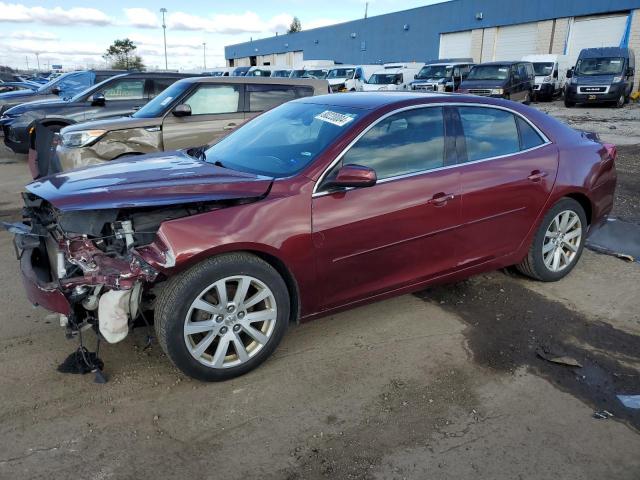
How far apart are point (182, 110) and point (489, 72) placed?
17.1m

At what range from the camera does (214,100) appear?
305 inches

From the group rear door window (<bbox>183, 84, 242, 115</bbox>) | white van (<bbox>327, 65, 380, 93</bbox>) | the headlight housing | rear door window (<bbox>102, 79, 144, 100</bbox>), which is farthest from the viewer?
white van (<bbox>327, 65, 380, 93</bbox>)

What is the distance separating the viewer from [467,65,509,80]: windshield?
67.4ft

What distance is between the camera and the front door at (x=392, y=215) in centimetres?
333

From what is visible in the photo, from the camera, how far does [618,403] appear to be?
9.89ft

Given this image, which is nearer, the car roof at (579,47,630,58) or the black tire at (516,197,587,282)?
the black tire at (516,197,587,282)

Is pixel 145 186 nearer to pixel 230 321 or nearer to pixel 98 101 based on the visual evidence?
pixel 230 321

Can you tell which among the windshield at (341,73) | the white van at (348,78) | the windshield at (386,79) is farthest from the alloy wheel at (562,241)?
the windshield at (341,73)

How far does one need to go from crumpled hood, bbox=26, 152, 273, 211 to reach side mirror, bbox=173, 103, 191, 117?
3.56 meters

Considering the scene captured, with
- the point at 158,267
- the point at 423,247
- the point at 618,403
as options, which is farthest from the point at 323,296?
the point at 618,403

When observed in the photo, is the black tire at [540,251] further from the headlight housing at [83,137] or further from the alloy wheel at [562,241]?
the headlight housing at [83,137]

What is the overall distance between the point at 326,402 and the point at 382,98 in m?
2.22

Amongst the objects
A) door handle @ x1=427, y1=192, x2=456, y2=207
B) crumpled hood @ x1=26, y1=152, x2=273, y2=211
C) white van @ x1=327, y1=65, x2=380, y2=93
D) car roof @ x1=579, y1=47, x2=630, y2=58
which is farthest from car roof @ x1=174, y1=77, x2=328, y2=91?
car roof @ x1=579, y1=47, x2=630, y2=58

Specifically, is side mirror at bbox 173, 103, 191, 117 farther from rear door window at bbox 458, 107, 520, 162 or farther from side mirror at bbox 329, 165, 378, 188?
side mirror at bbox 329, 165, 378, 188
